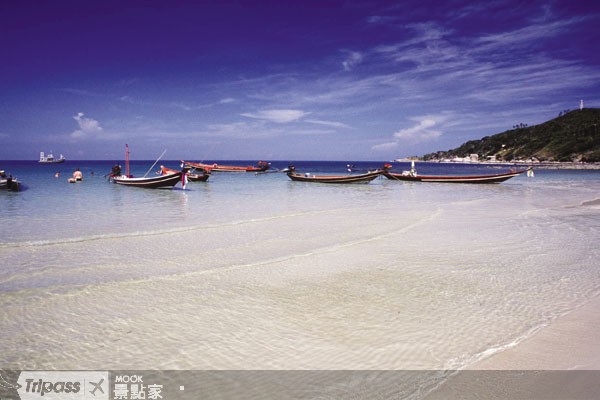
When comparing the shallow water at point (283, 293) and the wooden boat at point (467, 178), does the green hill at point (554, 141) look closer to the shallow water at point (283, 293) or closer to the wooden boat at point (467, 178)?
the wooden boat at point (467, 178)

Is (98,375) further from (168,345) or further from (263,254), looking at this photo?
(263,254)

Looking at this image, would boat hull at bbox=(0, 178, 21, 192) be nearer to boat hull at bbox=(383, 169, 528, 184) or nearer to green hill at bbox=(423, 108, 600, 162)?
boat hull at bbox=(383, 169, 528, 184)

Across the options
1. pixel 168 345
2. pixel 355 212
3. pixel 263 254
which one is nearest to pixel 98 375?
pixel 168 345

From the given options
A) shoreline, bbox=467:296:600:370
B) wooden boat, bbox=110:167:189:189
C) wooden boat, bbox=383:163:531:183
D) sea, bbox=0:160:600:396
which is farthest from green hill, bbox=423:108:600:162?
shoreline, bbox=467:296:600:370

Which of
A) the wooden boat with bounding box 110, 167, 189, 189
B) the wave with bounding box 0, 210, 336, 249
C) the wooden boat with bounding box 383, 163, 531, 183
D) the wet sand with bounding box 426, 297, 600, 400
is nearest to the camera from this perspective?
the wet sand with bounding box 426, 297, 600, 400

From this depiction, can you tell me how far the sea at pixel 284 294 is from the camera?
13.7 ft

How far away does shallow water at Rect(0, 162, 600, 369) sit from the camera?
13.8 ft

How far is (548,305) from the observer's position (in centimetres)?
554

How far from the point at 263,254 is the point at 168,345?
4842 millimetres

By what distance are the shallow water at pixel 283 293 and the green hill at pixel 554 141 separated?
12560 cm

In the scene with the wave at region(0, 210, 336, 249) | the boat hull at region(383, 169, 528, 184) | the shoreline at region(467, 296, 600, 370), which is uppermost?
the boat hull at region(383, 169, 528, 184)

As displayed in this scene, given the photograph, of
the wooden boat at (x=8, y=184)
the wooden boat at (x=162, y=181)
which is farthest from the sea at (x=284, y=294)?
the wooden boat at (x=8, y=184)

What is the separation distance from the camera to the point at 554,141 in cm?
13800

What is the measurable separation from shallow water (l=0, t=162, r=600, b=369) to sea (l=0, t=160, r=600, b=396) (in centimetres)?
3
